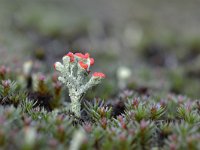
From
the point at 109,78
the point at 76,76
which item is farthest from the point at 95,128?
the point at 109,78

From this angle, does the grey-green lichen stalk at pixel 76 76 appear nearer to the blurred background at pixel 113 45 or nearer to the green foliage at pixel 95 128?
the green foliage at pixel 95 128

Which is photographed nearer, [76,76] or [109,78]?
[76,76]

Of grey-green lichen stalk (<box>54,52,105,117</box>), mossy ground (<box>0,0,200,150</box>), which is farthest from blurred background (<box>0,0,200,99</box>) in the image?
grey-green lichen stalk (<box>54,52,105,117</box>)

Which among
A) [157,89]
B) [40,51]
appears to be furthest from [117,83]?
[40,51]

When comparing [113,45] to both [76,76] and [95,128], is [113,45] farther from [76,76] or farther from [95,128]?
[95,128]

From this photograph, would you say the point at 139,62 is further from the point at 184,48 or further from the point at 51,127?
the point at 51,127

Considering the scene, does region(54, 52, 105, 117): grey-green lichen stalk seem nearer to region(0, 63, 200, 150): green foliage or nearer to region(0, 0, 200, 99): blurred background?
region(0, 63, 200, 150): green foliage
